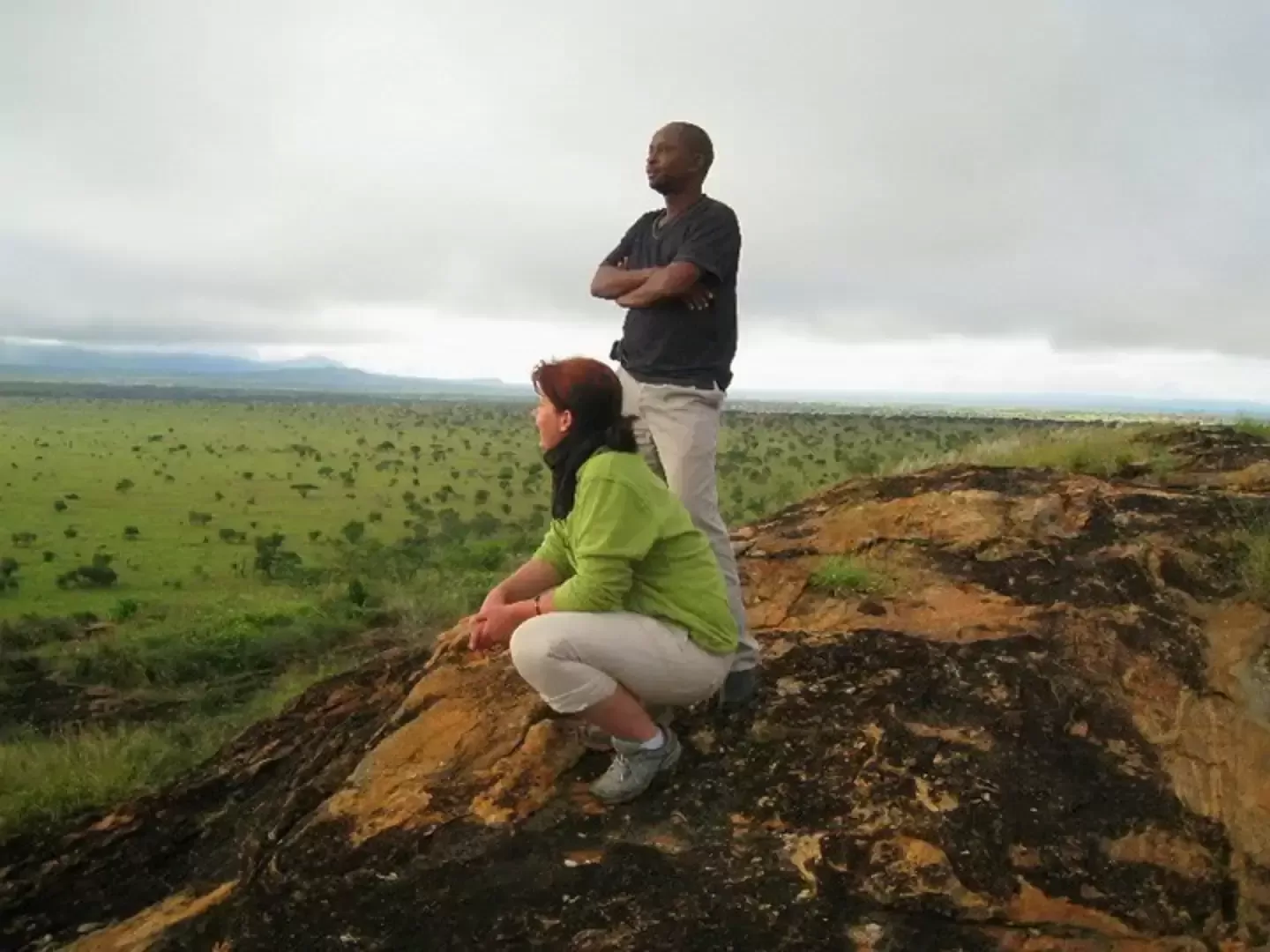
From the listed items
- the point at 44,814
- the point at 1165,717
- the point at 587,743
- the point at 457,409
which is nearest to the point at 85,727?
the point at 44,814

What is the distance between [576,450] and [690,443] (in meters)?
0.65

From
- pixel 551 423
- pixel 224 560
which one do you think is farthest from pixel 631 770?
pixel 224 560

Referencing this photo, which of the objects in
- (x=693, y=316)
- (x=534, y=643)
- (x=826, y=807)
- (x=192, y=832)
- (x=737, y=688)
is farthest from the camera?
(x=192, y=832)

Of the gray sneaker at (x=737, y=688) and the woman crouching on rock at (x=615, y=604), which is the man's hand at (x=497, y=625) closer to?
the woman crouching on rock at (x=615, y=604)

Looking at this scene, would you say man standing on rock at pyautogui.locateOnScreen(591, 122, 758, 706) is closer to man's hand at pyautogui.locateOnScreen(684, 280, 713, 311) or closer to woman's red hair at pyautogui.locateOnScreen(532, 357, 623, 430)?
man's hand at pyautogui.locateOnScreen(684, 280, 713, 311)

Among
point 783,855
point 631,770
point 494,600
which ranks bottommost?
point 783,855

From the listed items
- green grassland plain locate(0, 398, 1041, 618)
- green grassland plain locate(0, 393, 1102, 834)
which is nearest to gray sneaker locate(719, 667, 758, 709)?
green grassland plain locate(0, 393, 1102, 834)

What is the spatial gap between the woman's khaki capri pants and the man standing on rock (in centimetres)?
62

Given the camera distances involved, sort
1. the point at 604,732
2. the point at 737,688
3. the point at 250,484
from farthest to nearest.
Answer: the point at 250,484 → the point at 737,688 → the point at 604,732

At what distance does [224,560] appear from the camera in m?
23.5

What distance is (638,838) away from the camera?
3828 millimetres

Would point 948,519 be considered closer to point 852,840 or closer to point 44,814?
point 852,840

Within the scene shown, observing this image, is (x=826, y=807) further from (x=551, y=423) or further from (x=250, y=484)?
(x=250, y=484)

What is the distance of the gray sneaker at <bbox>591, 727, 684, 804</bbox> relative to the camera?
3941 mm
